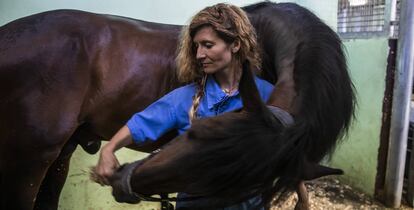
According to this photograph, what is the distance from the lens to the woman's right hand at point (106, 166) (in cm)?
101

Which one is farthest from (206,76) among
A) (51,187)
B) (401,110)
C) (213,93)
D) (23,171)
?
(401,110)

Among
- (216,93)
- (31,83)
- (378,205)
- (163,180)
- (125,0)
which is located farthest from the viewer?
(378,205)

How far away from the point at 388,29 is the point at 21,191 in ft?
7.74

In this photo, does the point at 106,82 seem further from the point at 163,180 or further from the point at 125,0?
the point at 163,180

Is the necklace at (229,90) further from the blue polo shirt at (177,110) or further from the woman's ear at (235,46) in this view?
the woman's ear at (235,46)

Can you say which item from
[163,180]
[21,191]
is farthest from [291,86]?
[21,191]

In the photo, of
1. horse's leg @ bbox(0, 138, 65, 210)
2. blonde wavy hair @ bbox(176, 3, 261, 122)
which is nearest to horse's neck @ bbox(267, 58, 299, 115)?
blonde wavy hair @ bbox(176, 3, 261, 122)

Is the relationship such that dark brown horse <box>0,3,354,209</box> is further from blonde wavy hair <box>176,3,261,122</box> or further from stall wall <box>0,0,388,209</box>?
stall wall <box>0,0,388,209</box>

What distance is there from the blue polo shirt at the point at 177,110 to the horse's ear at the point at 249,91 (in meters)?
0.37

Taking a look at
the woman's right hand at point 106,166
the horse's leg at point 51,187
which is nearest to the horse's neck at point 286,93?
the woman's right hand at point 106,166

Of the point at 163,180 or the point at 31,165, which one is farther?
Result: the point at 31,165

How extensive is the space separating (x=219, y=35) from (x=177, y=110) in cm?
26

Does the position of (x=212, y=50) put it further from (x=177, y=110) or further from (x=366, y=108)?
(x=366, y=108)

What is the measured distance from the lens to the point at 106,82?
182cm
